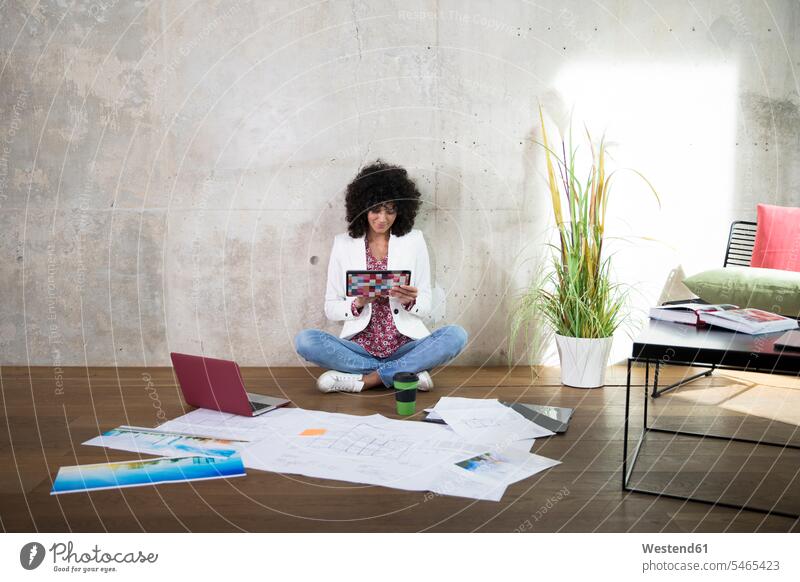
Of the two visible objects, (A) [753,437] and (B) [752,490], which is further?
(A) [753,437]

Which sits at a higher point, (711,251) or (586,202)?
(586,202)

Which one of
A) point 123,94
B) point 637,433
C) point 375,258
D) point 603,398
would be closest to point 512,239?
point 375,258

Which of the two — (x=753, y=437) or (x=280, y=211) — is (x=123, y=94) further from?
(x=753, y=437)

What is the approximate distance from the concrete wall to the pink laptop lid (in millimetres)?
834

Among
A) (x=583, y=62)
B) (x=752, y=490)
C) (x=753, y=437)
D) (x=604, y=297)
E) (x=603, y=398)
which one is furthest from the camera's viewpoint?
(x=583, y=62)

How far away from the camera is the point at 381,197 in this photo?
10.6 ft

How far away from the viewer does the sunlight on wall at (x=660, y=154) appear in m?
3.38

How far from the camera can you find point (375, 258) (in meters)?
3.22

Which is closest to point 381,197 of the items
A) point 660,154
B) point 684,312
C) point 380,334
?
point 380,334

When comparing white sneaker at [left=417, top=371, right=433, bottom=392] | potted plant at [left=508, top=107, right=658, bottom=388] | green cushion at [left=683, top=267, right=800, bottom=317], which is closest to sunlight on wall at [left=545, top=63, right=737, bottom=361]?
potted plant at [left=508, top=107, right=658, bottom=388]

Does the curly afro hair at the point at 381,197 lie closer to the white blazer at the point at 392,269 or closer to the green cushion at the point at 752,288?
the white blazer at the point at 392,269

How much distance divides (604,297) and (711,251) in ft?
2.55
